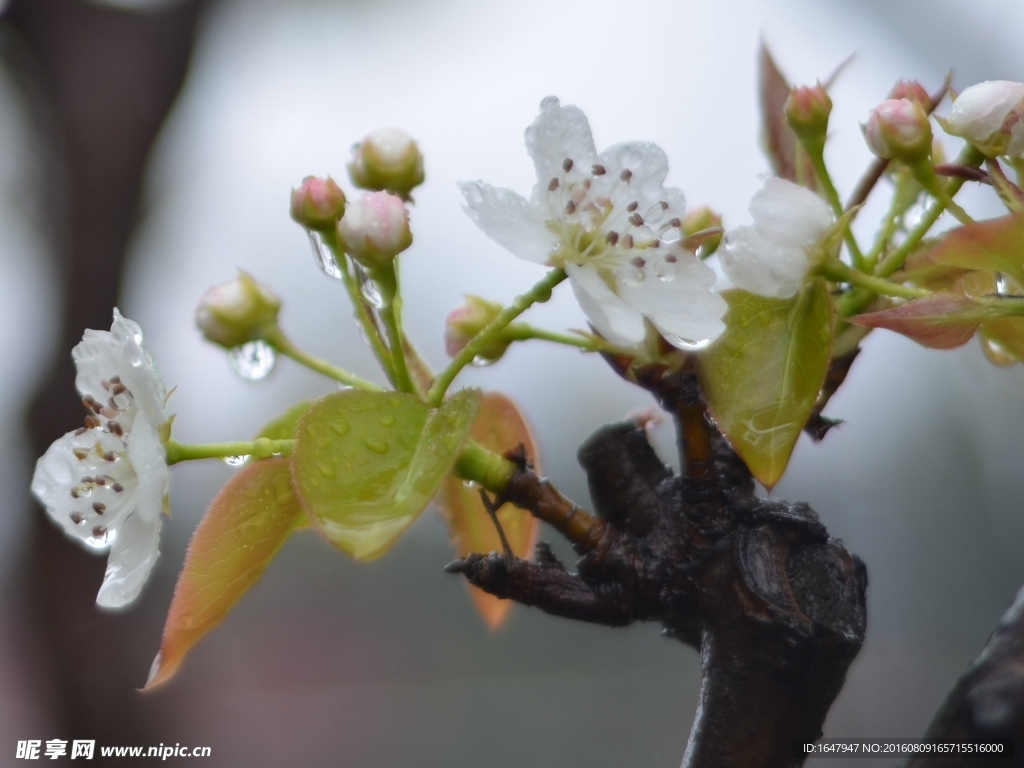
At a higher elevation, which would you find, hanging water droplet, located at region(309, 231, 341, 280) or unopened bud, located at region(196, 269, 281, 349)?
hanging water droplet, located at region(309, 231, 341, 280)

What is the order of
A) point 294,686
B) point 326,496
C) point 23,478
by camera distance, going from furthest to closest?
1. point 294,686
2. point 23,478
3. point 326,496

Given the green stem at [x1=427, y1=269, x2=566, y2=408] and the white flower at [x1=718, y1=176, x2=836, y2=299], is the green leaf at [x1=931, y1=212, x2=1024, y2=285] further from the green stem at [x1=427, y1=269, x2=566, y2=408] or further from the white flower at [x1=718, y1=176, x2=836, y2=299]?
the green stem at [x1=427, y1=269, x2=566, y2=408]

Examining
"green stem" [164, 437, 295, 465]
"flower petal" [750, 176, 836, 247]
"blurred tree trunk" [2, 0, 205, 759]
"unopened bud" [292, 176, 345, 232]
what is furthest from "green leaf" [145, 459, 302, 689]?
"blurred tree trunk" [2, 0, 205, 759]

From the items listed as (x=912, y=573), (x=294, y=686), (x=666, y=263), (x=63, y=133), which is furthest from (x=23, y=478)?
(x=912, y=573)

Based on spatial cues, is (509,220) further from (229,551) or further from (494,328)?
(229,551)

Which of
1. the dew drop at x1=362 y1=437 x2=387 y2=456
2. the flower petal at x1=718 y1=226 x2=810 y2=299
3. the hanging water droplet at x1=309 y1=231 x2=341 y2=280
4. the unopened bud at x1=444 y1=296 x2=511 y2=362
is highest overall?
the flower petal at x1=718 y1=226 x2=810 y2=299

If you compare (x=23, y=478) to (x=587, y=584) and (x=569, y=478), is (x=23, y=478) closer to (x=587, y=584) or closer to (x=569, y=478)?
(x=569, y=478)

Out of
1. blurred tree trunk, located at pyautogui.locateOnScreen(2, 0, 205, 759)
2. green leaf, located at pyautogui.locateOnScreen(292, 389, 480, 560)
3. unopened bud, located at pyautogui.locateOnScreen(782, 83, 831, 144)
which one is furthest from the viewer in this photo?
blurred tree trunk, located at pyautogui.locateOnScreen(2, 0, 205, 759)

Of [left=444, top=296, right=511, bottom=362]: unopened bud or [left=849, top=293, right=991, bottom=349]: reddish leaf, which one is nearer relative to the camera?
[left=849, top=293, right=991, bottom=349]: reddish leaf
